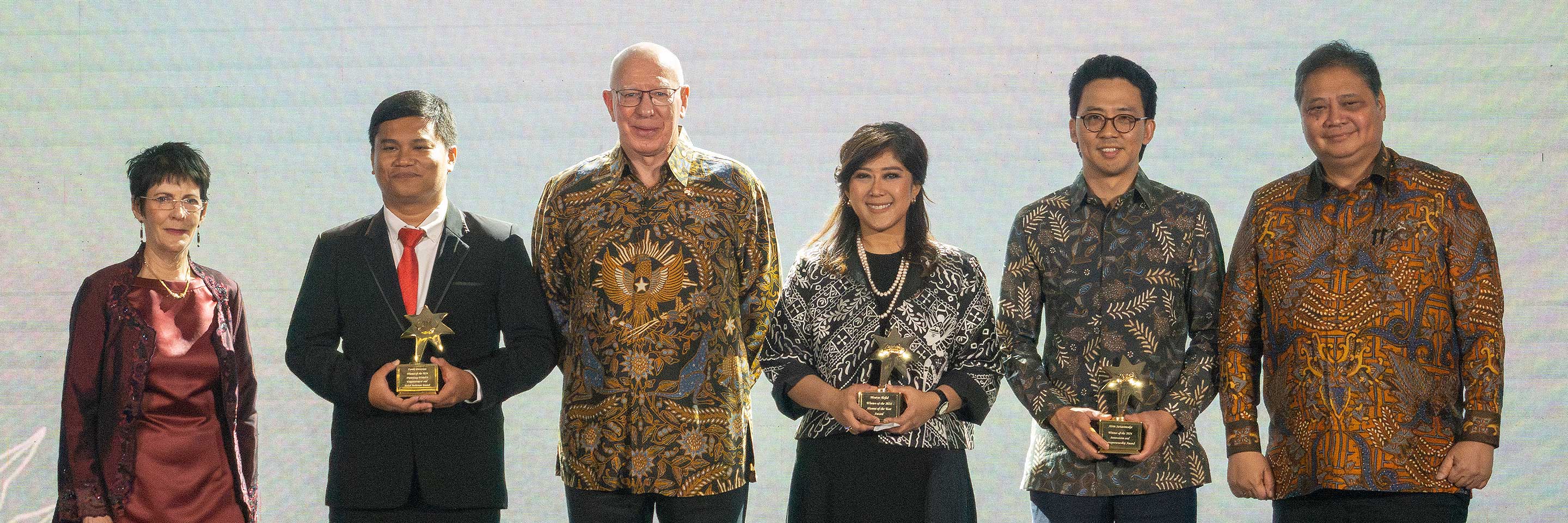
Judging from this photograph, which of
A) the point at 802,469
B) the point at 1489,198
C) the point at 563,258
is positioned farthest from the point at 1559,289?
the point at 563,258

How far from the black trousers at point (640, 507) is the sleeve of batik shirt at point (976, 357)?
0.58m

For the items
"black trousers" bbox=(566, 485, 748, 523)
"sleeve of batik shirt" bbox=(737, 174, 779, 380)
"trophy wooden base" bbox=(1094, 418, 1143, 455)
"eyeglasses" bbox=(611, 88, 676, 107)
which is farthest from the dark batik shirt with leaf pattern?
"eyeglasses" bbox=(611, 88, 676, 107)

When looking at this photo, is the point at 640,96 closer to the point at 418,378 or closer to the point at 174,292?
the point at 418,378

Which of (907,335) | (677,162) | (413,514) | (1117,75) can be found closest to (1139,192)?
(1117,75)

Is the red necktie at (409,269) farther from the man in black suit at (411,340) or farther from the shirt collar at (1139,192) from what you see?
the shirt collar at (1139,192)

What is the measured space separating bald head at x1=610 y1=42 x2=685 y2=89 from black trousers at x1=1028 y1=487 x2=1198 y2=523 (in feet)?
4.32

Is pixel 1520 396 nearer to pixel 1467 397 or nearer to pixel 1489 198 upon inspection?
pixel 1489 198

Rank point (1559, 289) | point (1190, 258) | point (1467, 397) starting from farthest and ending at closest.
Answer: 1. point (1559, 289)
2. point (1190, 258)
3. point (1467, 397)

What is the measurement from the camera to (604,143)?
4.12m

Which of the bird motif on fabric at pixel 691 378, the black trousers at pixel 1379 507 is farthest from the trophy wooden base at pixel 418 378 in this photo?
the black trousers at pixel 1379 507

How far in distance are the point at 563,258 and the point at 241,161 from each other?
1.78m

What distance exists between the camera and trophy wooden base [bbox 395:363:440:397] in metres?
2.67

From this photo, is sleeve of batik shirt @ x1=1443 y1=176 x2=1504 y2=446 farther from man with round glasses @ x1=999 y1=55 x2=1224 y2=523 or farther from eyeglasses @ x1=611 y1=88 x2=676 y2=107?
eyeglasses @ x1=611 y1=88 x2=676 y2=107

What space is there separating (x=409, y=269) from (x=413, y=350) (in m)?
0.19
